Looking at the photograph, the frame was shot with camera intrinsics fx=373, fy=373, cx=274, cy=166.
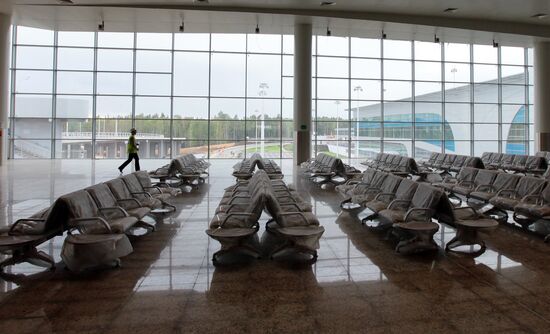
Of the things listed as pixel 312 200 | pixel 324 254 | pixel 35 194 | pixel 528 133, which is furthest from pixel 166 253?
pixel 528 133

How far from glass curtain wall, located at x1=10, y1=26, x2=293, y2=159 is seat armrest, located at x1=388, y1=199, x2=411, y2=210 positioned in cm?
1354

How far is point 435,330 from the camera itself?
2.55m

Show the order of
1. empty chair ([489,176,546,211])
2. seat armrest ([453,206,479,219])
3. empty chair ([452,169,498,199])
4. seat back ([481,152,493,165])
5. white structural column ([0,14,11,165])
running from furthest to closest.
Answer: white structural column ([0,14,11,165]) < seat back ([481,152,493,165]) < empty chair ([452,169,498,199]) < empty chair ([489,176,546,211]) < seat armrest ([453,206,479,219])

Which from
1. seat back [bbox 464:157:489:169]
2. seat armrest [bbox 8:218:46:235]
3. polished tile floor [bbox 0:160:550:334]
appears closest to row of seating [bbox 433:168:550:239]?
polished tile floor [bbox 0:160:550:334]

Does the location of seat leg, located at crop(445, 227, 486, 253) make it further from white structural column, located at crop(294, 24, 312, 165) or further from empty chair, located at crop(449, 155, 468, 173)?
white structural column, located at crop(294, 24, 312, 165)

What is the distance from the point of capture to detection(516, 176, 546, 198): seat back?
541 centimetres

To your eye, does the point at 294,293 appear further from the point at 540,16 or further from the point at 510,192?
the point at 540,16

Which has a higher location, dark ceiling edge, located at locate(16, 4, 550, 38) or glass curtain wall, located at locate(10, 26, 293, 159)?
dark ceiling edge, located at locate(16, 4, 550, 38)

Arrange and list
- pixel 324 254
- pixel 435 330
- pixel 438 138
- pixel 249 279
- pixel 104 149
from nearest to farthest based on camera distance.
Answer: pixel 435 330 < pixel 249 279 < pixel 324 254 < pixel 104 149 < pixel 438 138

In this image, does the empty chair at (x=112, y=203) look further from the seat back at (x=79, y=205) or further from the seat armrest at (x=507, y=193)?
the seat armrest at (x=507, y=193)

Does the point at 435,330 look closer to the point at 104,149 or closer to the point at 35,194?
the point at 35,194

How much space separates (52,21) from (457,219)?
15846 mm

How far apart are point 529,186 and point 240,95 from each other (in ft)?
45.7

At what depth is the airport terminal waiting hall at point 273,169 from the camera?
120 inches
